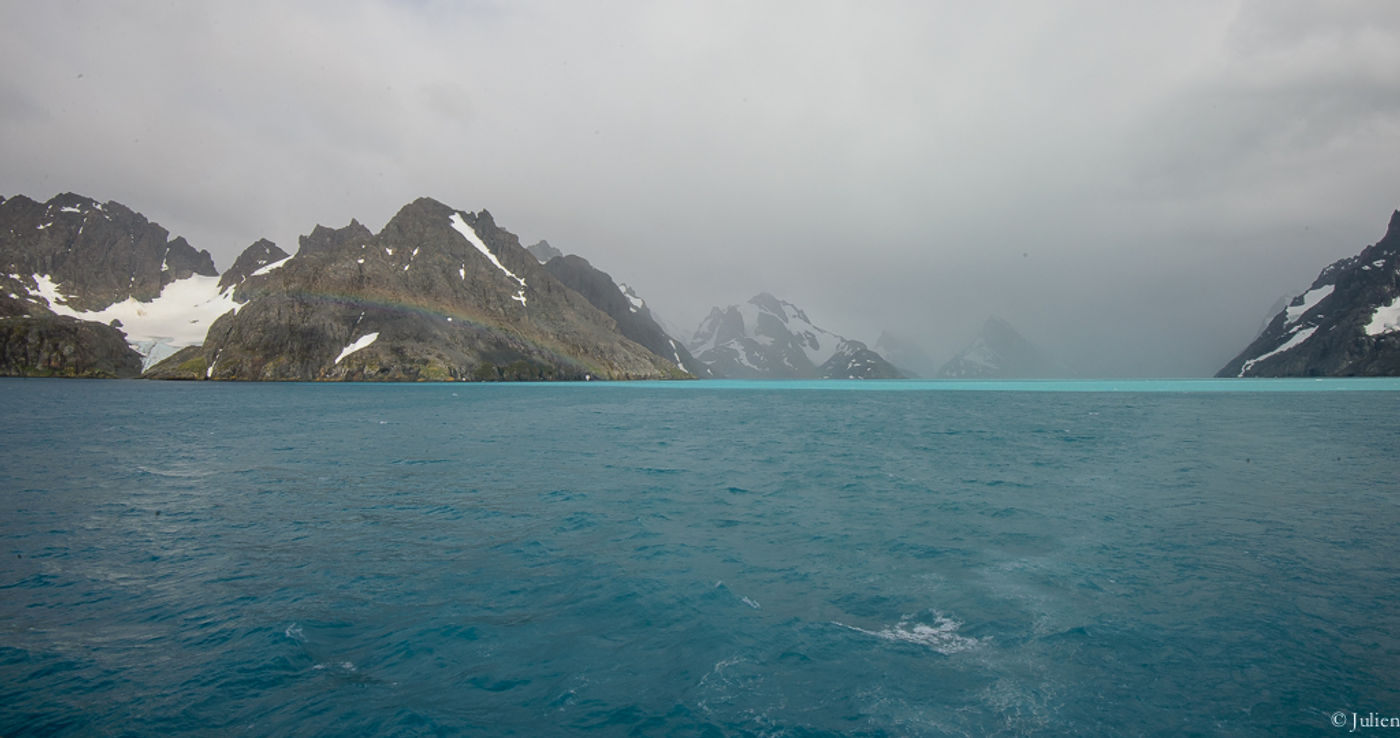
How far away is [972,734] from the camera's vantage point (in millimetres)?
9211

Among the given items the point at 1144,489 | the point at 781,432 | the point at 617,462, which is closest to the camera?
the point at 1144,489

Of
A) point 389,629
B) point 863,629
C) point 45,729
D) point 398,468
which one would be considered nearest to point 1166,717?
point 863,629

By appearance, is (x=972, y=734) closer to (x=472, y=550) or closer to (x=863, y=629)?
(x=863, y=629)

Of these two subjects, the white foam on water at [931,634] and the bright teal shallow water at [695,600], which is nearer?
the bright teal shallow water at [695,600]

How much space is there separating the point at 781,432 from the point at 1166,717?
165 feet

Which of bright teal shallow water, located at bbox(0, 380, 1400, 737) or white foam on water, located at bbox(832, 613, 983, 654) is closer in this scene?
bright teal shallow water, located at bbox(0, 380, 1400, 737)

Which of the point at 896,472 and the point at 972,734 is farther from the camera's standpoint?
the point at 896,472

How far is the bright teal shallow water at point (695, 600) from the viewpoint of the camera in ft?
32.8

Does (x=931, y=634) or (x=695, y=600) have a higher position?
(x=931, y=634)

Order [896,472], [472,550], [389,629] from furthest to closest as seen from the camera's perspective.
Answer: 1. [896,472]
2. [472,550]
3. [389,629]

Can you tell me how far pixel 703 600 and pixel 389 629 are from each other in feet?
25.0

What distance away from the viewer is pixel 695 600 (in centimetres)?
1538

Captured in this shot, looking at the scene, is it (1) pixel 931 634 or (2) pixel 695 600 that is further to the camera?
(2) pixel 695 600

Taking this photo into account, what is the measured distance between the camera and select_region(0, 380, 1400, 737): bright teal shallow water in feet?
32.8
